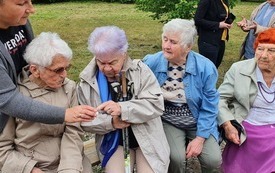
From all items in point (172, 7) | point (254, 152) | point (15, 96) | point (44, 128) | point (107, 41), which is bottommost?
point (172, 7)

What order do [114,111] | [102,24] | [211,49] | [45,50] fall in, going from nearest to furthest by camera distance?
[45,50], [114,111], [211,49], [102,24]

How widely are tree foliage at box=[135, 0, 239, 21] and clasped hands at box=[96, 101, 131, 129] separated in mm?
5381

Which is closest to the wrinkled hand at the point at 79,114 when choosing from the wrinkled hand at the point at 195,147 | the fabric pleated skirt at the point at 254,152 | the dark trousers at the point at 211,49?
the wrinkled hand at the point at 195,147

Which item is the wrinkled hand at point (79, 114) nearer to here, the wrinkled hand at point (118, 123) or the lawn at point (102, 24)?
the wrinkled hand at point (118, 123)

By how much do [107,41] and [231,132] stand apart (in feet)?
4.27

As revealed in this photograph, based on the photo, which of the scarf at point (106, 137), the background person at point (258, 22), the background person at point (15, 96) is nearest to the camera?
the background person at point (15, 96)

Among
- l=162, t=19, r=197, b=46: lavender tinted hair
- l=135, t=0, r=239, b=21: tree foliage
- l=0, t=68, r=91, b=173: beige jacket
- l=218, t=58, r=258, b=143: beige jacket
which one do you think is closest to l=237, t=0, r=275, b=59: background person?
l=218, t=58, r=258, b=143: beige jacket

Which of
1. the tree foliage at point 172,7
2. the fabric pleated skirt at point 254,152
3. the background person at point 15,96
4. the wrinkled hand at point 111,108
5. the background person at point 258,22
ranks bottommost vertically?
the tree foliage at point 172,7

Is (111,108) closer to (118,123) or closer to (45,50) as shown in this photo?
(118,123)

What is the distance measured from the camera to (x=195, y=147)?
11.0ft

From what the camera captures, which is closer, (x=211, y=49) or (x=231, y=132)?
(x=231, y=132)

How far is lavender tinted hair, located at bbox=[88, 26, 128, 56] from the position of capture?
2855 mm

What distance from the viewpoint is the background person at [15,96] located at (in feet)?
8.20

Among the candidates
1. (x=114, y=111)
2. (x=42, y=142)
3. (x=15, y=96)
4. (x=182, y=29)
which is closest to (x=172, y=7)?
(x=182, y=29)
